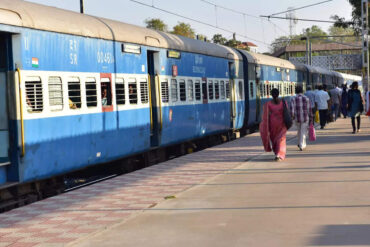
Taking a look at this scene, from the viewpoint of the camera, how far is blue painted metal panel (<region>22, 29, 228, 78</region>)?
11.1 m

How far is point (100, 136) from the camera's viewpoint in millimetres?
13609

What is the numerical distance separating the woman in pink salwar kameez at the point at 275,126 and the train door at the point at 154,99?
2595 millimetres

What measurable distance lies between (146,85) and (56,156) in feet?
16.4

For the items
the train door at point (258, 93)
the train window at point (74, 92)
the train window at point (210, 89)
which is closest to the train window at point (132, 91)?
the train window at point (74, 92)

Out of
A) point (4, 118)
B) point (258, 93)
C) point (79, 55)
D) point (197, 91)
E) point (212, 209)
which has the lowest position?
point (212, 209)

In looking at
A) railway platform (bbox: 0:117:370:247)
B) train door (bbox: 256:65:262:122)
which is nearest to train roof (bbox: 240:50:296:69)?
train door (bbox: 256:65:262:122)

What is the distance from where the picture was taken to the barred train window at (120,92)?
14562 millimetres

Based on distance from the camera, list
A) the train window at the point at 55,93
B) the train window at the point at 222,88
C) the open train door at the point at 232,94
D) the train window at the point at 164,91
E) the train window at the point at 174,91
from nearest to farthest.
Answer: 1. the train window at the point at 55,93
2. the train window at the point at 164,91
3. the train window at the point at 174,91
4. the train window at the point at 222,88
5. the open train door at the point at 232,94

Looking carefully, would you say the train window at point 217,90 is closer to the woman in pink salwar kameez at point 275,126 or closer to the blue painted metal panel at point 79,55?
the blue painted metal panel at point 79,55

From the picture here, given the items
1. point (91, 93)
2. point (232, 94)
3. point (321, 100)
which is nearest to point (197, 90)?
point (232, 94)

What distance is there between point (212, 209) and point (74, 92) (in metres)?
4.32

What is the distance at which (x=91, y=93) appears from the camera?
1330 centimetres

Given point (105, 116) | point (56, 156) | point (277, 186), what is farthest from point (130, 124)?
point (277, 186)

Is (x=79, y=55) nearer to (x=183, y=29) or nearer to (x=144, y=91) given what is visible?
(x=144, y=91)
